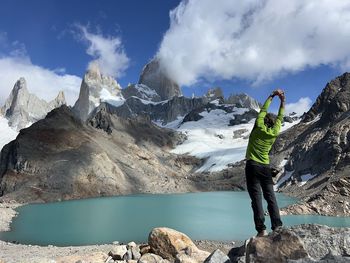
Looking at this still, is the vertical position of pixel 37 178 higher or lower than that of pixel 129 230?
higher

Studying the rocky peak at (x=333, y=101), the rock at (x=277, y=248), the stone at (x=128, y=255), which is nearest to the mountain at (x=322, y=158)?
the rocky peak at (x=333, y=101)

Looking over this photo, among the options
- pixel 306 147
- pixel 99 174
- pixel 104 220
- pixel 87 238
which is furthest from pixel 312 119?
pixel 87 238

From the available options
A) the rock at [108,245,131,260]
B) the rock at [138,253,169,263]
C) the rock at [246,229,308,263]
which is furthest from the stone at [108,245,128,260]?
the rock at [246,229,308,263]

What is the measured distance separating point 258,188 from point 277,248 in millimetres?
2521

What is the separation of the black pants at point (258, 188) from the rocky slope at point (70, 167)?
90.5 metres

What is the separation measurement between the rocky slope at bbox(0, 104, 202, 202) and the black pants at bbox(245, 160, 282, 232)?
9054 cm

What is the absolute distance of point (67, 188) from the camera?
331ft

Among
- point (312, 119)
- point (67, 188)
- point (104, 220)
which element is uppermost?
point (312, 119)

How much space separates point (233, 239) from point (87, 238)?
44.0ft

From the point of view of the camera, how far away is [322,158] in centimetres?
11006

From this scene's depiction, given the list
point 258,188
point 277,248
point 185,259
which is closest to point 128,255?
point 185,259

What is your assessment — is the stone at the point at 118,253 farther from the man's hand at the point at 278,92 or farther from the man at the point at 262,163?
the man's hand at the point at 278,92

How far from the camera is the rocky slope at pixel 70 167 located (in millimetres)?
101312

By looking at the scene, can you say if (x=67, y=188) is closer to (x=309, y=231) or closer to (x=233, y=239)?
(x=233, y=239)
